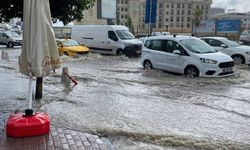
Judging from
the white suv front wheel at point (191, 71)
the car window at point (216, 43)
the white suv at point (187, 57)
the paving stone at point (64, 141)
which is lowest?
the paving stone at point (64, 141)

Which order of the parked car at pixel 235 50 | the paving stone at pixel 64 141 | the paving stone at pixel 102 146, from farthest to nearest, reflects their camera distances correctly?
1. the parked car at pixel 235 50
2. the paving stone at pixel 64 141
3. the paving stone at pixel 102 146

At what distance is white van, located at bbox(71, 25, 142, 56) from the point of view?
24.0 metres

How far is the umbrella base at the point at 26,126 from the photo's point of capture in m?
5.62

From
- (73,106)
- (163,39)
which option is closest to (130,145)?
(73,106)

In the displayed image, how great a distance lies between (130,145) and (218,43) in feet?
46.7

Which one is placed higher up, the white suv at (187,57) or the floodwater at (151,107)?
the white suv at (187,57)

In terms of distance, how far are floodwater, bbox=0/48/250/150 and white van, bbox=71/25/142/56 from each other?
9.28 meters

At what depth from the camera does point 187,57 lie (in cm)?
1362

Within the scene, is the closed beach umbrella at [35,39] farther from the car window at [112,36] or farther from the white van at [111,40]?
the car window at [112,36]

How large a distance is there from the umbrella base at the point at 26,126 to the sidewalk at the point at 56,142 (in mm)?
84

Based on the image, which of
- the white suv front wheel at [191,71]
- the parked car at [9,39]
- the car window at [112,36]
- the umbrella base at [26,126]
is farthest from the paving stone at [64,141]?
the parked car at [9,39]

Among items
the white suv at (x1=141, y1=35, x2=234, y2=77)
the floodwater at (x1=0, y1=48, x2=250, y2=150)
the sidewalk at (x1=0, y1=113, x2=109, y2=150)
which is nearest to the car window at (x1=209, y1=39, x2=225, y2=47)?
the floodwater at (x1=0, y1=48, x2=250, y2=150)

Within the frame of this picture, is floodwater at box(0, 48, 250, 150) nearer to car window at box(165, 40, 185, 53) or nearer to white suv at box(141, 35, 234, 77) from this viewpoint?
white suv at box(141, 35, 234, 77)

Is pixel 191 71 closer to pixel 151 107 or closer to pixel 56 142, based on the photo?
pixel 151 107
